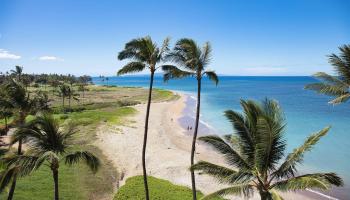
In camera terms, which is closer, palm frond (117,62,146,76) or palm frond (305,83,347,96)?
palm frond (305,83,347,96)

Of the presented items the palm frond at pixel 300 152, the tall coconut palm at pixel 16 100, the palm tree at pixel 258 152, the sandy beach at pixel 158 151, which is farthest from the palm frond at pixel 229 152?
the tall coconut palm at pixel 16 100

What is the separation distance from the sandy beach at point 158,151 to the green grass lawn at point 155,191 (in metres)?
2.35

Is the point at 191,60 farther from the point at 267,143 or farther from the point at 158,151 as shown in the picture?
the point at 158,151

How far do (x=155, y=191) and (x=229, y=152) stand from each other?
1406cm

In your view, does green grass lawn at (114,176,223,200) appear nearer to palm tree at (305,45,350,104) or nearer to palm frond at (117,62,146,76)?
palm frond at (117,62,146,76)

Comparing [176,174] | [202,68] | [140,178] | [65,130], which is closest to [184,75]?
[202,68]

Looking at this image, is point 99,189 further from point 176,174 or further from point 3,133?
point 3,133

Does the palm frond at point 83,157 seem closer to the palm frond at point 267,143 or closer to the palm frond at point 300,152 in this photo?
the palm frond at point 267,143

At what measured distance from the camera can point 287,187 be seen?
11.7m

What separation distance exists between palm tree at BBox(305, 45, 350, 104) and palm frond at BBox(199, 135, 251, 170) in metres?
5.54

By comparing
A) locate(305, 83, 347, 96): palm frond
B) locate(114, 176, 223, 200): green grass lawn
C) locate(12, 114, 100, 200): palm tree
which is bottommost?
locate(114, 176, 223, 200): green grass lawn

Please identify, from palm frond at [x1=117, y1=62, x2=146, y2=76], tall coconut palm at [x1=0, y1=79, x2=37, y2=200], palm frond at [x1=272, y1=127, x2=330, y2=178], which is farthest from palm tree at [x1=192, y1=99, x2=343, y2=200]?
tall coconut palm at [x1=0, y1=79, x2=37, y2=200]

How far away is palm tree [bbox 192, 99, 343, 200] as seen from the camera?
12.3 meters

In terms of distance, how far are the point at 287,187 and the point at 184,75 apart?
9645 mm
